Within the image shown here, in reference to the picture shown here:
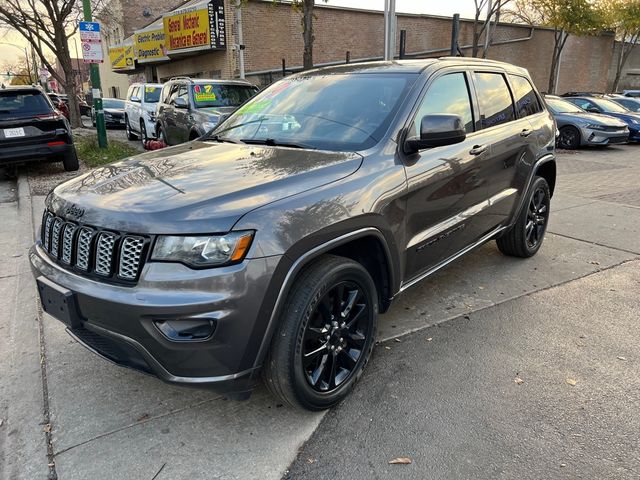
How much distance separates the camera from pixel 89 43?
1072cm

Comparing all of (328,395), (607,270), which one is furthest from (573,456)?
(607,270)

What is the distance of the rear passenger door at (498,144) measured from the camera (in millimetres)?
3865

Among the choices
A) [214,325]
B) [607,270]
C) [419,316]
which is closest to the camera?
[214,325]

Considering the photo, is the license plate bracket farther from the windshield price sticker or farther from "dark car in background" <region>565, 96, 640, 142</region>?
"dark car in background" <region>565, 96, 640, 142</region>

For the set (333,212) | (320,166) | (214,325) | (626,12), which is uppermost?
(626,12)

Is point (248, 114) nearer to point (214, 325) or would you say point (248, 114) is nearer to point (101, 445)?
point (214, 325)

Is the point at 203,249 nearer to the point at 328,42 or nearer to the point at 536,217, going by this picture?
the point at 536,217

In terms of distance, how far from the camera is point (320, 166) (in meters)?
2.65

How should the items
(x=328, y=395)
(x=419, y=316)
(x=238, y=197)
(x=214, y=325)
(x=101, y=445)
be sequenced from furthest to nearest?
1. (x=419, y=316)
2. (x=328, y=395)
3. (x=101, y=445)
4. (x=238, y=197)
5. (x=214, y=325)

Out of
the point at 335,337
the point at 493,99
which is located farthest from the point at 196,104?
the point at 335,337

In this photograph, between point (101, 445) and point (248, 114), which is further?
point (248, 114)

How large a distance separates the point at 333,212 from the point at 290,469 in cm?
122

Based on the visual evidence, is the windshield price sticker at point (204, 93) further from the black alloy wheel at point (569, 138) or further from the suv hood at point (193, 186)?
the black alloy wheel at point (569, 138)

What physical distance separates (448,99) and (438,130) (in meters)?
0.76
